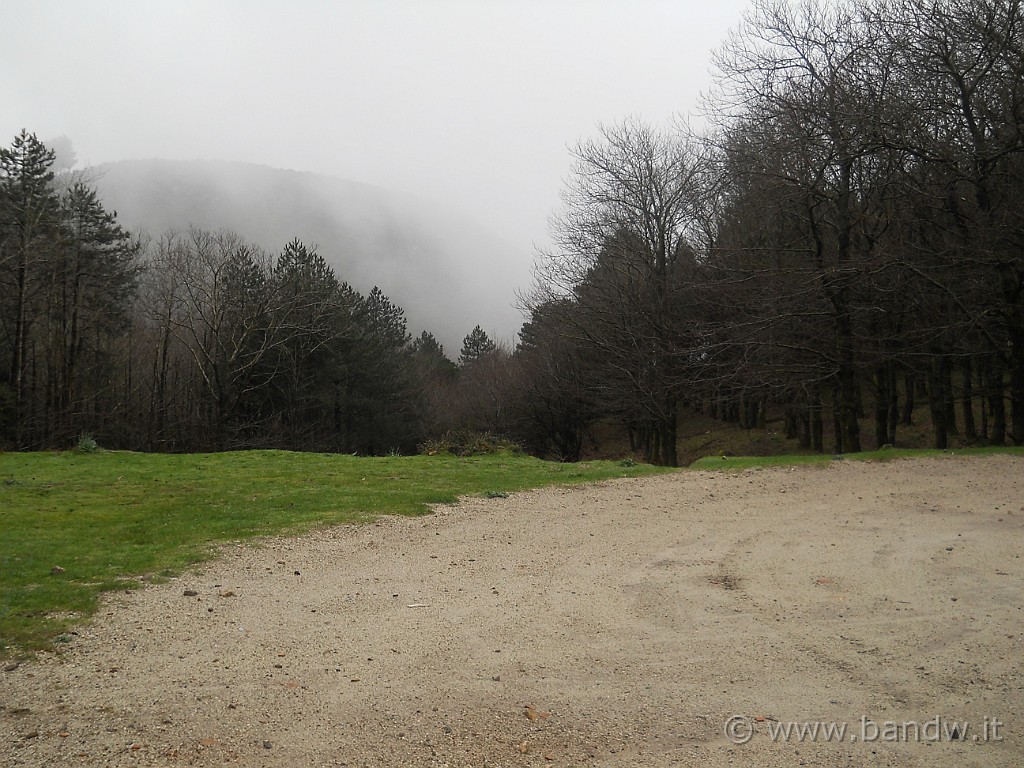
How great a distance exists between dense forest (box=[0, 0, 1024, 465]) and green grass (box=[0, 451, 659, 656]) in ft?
27.3

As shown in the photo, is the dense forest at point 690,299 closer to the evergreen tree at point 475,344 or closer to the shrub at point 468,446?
the shrub at point 468,446

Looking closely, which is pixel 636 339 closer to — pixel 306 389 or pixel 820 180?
pixel 820 180

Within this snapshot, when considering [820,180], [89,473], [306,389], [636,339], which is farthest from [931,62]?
[306,389]

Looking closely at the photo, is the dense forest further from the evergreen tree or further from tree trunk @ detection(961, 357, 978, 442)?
the evergreen tree

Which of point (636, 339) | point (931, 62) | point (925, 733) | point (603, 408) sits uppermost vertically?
point (931, 62)

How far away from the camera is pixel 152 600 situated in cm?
611

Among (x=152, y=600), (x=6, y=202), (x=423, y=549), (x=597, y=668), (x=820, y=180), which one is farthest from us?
(x=6, y=202)

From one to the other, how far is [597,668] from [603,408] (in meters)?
→ 24.8

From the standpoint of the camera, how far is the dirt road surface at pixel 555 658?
3.85 metres

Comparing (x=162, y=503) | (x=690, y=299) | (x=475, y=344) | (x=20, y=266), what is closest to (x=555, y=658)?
(x=162, y=503)

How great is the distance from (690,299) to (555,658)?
2151 centimetres

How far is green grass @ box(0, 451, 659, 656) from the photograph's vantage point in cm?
631
